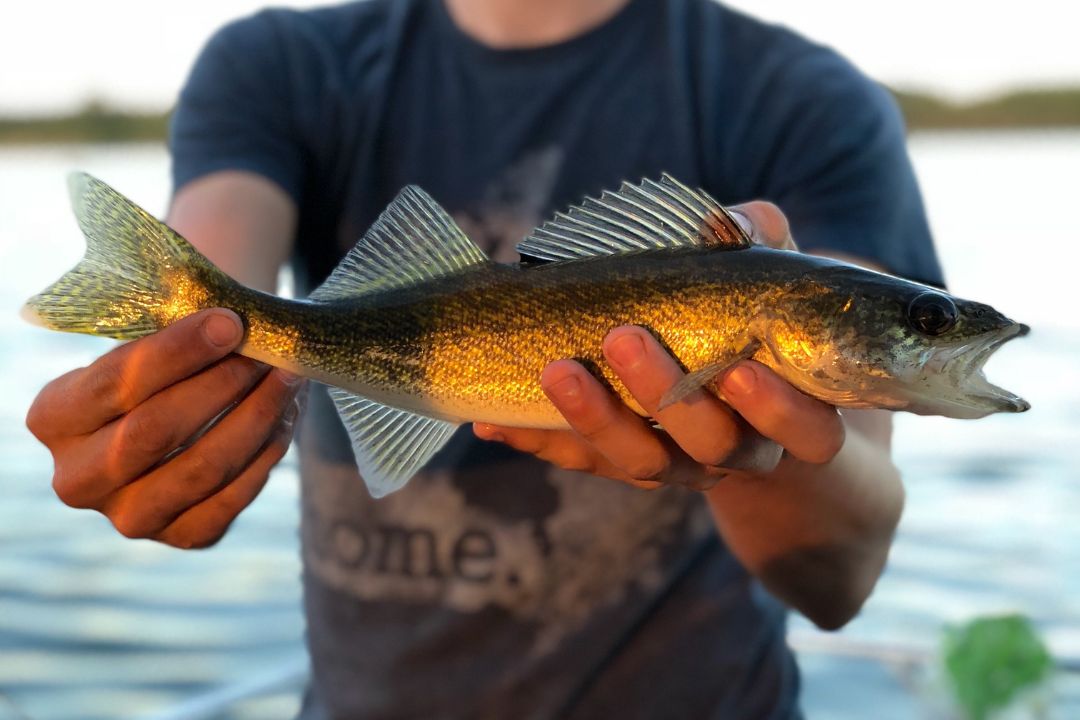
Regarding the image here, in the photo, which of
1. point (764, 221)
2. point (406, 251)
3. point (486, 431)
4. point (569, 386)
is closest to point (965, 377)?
point (764, 221)

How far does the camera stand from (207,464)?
2.08 metres

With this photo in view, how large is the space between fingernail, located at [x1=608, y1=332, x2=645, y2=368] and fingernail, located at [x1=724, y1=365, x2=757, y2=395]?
178 mm

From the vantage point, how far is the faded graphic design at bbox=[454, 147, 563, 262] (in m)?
3.01

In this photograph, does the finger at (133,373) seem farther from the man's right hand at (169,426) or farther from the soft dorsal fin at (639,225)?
the soft dorsal fin at (639,225)

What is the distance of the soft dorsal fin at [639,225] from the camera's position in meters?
2.09

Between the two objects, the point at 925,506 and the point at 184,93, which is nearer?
the point at 184,93

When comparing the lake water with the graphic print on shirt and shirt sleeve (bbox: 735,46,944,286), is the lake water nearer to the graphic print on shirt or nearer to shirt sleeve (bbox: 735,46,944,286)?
the graphic print on shirt

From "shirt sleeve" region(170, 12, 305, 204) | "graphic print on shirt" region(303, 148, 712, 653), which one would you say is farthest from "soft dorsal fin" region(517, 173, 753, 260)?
"shirt sleeve" region(170, 12, 305, 204)

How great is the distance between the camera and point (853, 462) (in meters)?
2.48

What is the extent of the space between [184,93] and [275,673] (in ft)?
8.92

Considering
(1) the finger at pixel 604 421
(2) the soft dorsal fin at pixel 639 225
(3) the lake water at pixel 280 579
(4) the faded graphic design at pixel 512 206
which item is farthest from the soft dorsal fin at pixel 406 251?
(3) the lake water at pixel 280 579

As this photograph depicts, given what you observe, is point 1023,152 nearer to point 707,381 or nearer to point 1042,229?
point 1042,229

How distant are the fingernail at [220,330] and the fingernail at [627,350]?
705mm

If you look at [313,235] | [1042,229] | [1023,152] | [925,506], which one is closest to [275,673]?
[313,235]
